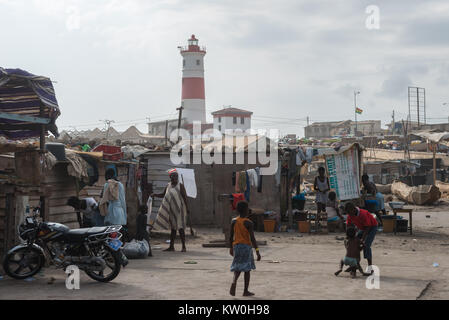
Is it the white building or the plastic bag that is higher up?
the white building

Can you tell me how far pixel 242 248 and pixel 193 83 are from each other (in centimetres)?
6466

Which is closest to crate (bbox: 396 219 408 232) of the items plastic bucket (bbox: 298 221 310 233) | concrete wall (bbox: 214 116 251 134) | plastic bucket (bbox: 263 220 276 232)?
plastic bucket (bbox: 298 221 310 233)

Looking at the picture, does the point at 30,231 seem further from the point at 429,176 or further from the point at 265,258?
the point at 429,176

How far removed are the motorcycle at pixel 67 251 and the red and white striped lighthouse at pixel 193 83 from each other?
6016 centimetres

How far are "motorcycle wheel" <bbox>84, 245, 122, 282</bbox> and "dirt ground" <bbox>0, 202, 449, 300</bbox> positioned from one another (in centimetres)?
12

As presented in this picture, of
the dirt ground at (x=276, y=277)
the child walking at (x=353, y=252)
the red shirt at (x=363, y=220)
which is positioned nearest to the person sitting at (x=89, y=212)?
the dirt ground at (x=276, y=277)

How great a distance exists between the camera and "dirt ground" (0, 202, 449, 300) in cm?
813

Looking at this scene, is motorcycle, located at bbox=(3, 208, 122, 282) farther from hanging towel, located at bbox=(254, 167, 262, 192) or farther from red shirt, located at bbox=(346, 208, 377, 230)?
hanging towel, located at bbox=(254, 167, 262, 192)

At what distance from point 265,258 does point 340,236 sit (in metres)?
4.42

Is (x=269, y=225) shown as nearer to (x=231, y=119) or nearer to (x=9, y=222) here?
(x=9, y=222)

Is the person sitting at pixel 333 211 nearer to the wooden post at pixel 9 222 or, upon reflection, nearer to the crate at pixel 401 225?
the crate at pixel 401 225

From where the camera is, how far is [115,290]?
8.48 metres

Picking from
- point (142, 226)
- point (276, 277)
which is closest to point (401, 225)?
point (142, 226)
